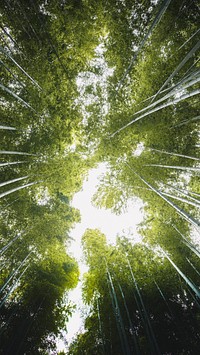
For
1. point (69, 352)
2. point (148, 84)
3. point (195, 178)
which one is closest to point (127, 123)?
point (148, 84)

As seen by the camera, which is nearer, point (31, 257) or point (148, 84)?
point (148, 84)

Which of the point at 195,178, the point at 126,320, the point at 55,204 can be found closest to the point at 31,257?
the point at 55,204

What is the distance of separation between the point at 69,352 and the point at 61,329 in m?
0.59

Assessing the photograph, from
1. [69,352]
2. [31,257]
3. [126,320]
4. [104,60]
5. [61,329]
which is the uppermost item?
[104,60]

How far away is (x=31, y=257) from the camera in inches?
191

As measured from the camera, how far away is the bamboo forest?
3396 millimetres

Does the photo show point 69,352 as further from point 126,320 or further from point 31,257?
point 31,257

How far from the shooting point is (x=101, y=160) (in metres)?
4.96

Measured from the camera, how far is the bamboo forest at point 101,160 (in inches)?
134

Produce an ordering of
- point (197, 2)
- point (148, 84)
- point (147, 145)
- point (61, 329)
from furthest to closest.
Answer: point (147, 145) → point (61, 329) → point (148, 84) → point (197, 2)

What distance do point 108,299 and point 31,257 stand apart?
2.39m

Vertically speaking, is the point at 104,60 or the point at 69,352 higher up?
the point at 104,60

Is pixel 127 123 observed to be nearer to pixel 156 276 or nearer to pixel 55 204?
pixel 55 204

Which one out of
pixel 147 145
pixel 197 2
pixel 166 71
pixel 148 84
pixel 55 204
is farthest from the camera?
pixel 55 204
